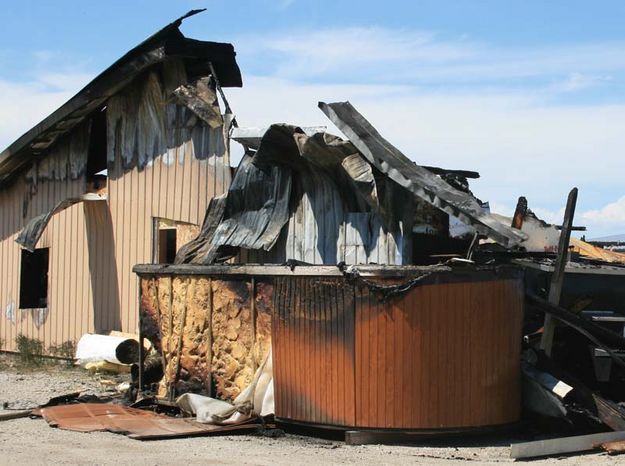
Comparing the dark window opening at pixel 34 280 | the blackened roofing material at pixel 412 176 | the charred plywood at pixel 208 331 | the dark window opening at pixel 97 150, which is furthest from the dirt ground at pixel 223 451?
the dark window opening at pixel 34 280

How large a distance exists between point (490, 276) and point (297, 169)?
3.69 m

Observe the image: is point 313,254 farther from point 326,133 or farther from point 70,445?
point 70,445

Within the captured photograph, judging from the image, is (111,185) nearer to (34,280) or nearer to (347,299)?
(34,280)

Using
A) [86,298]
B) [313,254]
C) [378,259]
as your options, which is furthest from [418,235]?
[86,298]

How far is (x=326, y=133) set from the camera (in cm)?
1153

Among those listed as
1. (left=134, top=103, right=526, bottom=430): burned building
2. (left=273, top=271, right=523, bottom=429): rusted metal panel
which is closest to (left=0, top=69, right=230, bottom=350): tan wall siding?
(left=134, top=103, right=526, bottom=430): burned building

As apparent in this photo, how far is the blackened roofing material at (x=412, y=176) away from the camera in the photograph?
9.74m

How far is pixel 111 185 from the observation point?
17156 mm

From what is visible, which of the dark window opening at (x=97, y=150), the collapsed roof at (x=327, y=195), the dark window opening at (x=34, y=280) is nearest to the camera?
the collapsed roof at (x=327, y=195)

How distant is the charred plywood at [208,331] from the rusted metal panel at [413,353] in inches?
39.2

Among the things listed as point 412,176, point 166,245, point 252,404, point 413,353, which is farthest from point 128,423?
point 166,245

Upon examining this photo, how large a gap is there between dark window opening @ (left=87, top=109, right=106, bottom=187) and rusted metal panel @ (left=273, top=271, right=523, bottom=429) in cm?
875

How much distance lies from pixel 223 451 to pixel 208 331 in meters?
2.58

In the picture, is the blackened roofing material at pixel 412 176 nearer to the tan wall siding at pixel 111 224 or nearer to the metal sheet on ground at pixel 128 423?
the metal sheet on ground at pixel 128 423
